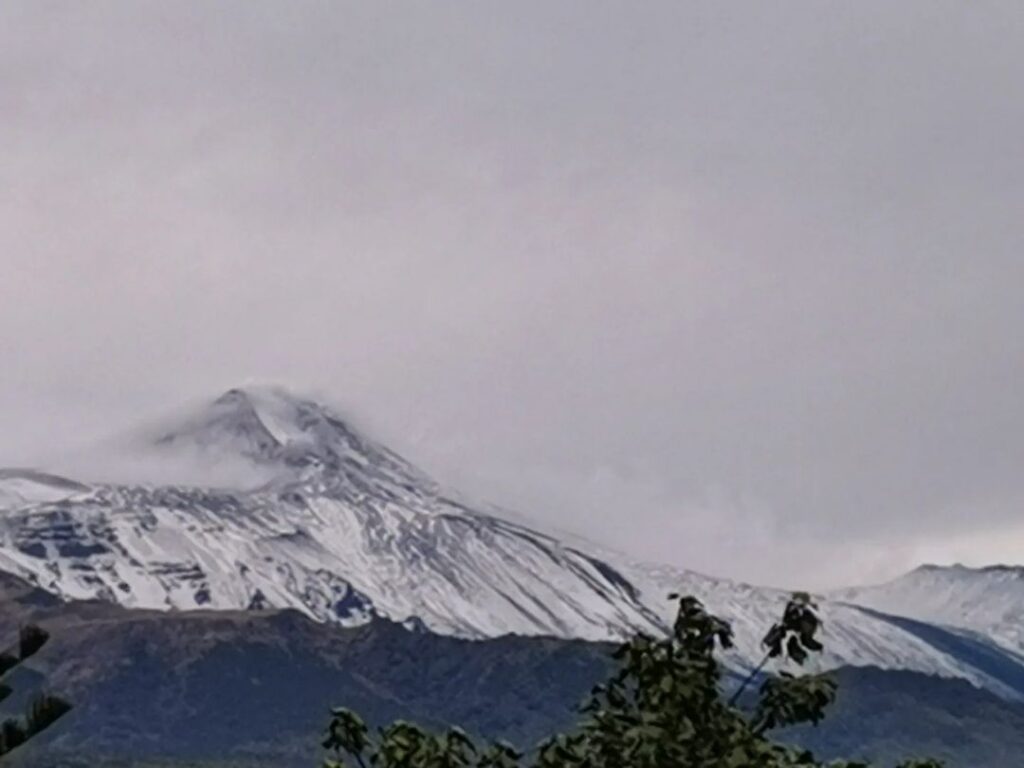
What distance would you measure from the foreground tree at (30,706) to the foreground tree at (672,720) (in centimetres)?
1069

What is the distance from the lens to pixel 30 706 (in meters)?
35.3

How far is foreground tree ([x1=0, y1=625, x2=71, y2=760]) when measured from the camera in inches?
1382

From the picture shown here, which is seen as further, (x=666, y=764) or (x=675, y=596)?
(x=675, y=596)

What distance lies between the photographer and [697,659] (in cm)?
2386

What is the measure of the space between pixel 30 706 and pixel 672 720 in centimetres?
1531

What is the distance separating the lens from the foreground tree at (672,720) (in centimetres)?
2283

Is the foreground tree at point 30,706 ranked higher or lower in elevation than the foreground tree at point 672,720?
higher

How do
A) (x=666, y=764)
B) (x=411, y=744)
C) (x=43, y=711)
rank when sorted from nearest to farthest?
(x=666, y=764) < (x=411, y=744) < (x=43, y=711)

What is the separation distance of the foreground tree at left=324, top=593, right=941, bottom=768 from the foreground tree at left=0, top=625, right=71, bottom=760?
10687 millimetres

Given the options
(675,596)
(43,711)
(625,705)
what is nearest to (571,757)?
(625,705)

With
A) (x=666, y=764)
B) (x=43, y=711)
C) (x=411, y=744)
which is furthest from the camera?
(x=43, y=711)

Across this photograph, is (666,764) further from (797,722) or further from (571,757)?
(797,722)

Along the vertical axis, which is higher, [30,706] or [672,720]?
[30,706]

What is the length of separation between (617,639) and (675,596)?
1.47 metres
